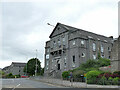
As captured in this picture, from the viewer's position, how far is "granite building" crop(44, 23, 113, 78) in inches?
1486

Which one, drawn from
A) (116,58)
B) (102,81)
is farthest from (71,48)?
(102,81)

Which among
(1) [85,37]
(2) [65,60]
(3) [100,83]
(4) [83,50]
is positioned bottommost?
(3) [100,83]

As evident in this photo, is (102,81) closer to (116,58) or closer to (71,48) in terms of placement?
(116,58)

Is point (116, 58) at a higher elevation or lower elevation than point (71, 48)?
lower

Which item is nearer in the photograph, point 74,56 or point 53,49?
point 74,56

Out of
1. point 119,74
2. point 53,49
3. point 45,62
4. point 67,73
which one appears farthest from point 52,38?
point 119,74

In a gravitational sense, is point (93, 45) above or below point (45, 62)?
above

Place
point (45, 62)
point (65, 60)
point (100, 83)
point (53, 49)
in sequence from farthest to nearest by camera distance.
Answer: point (45, 62) → point (53, 49) → point (65, 60) → point (100, 83)

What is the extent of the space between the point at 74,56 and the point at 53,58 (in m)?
8.58

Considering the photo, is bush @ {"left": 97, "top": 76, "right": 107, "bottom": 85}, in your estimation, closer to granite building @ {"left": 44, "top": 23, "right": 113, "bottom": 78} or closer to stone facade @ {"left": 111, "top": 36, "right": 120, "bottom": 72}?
stone facade @ {"left": 111, "top": 36, "right": 120, "bottom": 72}

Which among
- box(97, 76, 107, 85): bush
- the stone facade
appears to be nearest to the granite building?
the stone facade

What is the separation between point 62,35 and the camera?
139ft

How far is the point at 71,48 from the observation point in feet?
128

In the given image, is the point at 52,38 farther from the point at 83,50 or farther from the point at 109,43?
the point at 109,43
